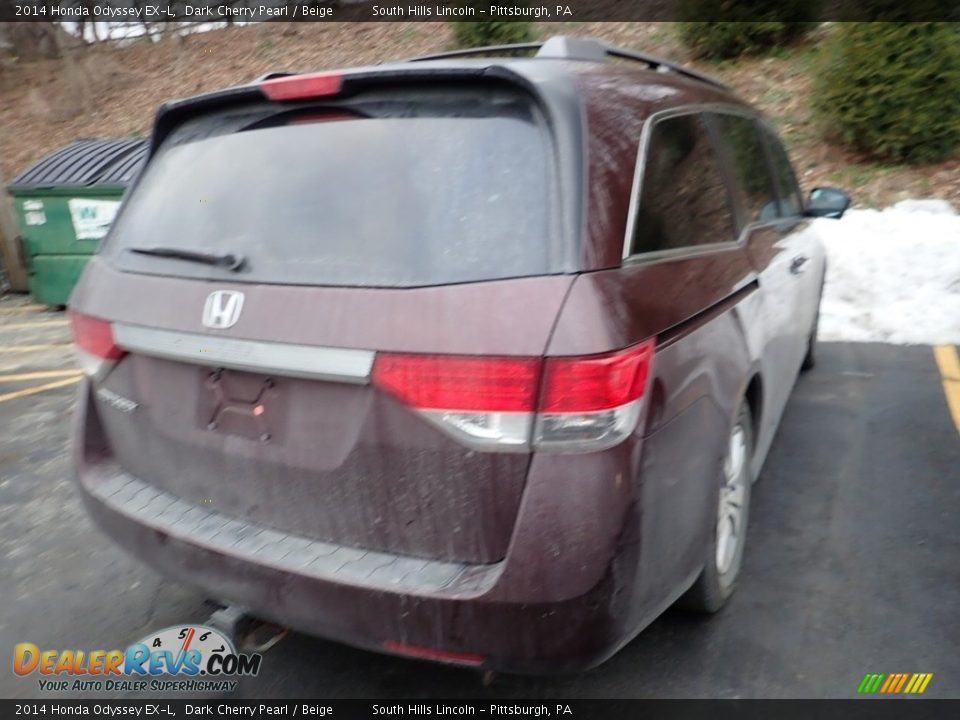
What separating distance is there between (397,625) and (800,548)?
203cm

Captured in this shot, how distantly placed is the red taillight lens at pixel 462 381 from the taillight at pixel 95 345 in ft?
3.42

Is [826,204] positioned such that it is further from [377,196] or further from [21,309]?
[21,309]

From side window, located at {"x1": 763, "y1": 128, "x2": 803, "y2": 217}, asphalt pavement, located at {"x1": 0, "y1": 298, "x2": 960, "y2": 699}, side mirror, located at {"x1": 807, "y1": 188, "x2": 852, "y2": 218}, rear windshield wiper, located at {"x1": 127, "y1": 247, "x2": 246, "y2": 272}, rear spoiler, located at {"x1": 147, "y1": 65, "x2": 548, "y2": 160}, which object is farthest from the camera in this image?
side mirror, located at {"x1": 807, "y1": 188, "x2": 852, "y2": 218}

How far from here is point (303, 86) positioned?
7.97 ft

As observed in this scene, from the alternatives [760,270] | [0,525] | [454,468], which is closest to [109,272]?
[454,468]

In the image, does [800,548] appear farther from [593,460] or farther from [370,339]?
[370,339]

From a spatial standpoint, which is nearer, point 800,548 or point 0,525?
point 800,548

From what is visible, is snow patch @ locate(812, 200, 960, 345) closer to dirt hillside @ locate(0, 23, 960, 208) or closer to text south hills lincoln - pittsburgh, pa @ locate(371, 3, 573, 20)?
dirt hillside @ locate(0, 23, 960, 208)

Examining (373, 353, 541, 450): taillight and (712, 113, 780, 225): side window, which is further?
(712, 113, 780, 225): side window

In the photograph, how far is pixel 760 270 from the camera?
3182 mm

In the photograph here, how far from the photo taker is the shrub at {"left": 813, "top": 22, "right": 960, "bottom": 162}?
29.8 ft

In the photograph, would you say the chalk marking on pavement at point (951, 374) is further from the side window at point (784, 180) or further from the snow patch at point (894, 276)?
the side window at point (784, 180)

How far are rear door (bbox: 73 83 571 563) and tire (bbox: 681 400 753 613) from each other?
38.9 inches

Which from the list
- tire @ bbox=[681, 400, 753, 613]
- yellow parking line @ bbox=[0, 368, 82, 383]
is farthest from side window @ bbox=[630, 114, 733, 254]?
yellow parking line @ bbox=[0, 368, 82, 383]
